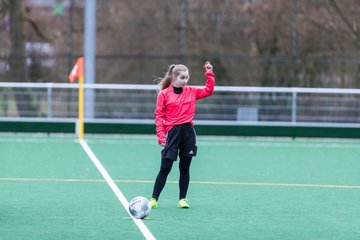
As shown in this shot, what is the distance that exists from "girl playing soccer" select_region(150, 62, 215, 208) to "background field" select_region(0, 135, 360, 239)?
1.70 feet

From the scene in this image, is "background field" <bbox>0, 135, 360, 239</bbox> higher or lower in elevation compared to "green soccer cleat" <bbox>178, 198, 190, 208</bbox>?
lower

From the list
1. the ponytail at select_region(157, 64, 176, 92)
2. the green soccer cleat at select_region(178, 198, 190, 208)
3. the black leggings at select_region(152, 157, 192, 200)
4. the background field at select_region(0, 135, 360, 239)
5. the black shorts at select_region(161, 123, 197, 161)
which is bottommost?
the background field at select_region(0, 135, 360, 239)

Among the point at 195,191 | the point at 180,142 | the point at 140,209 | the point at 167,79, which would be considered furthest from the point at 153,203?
the point at 195,191

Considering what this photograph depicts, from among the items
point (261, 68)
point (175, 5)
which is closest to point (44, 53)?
point (175, 5)

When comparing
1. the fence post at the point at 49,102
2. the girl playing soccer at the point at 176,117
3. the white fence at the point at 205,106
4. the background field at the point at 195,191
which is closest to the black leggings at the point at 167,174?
the girl playing soccer at the point at 176,117

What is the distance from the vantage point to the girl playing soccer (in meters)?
10.2

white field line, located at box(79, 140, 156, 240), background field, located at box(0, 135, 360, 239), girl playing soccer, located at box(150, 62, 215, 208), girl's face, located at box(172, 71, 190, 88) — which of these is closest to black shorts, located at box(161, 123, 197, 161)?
girl playing soccer, located at box(150, 62, 215, 208)

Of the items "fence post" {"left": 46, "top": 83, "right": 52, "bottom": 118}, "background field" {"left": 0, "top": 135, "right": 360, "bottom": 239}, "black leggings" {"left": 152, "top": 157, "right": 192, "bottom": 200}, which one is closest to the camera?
"background field" {"left": 0, "top": 135, "right": 360, "bottom": 239}

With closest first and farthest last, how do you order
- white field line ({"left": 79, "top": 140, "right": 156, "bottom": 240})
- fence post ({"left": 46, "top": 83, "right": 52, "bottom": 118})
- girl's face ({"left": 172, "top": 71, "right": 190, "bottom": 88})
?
white field line ({"left": 79, "top": 140, "right": 156, "bottom": 240}) → girl's face ({"left": 172, "top": 71, "right": 190, "bottom": 88}) → fence post ({"left": 46, "top": 83, "right": 52, "bottom": 118})

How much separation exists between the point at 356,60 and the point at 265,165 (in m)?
8.69

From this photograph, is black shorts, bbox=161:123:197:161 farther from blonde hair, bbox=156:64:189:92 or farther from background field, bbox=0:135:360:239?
background field, bbox=0:135:360:239

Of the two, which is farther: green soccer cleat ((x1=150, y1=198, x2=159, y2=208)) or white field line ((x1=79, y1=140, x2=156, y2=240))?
green soccer cleat ((x1=150, y1=198, x2=159, y2=208))

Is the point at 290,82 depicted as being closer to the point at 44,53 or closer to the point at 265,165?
the point at 44,53

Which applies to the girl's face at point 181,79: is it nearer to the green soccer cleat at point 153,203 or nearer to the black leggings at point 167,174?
the black leggings at point 167,174
